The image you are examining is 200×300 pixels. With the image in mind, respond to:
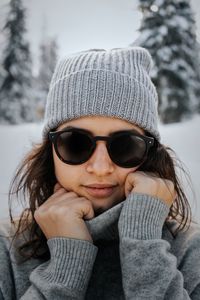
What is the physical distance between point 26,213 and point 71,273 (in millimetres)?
661

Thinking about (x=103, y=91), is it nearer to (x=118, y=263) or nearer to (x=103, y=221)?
(x=103, y=221)

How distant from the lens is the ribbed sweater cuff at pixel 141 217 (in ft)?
5.41

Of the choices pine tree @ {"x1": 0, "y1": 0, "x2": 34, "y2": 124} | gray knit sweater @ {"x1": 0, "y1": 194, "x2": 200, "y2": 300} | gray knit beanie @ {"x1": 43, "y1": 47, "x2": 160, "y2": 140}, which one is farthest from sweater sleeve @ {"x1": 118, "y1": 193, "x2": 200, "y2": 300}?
pine tree @ {"x1": 0, "y1": 0, "x2": 34, "y2": 124}

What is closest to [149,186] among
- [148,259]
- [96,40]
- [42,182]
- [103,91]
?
[148,259]

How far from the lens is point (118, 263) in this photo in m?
1.89

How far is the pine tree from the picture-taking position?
9.30m

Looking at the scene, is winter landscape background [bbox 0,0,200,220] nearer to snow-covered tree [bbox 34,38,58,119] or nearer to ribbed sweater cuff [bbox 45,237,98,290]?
snow-covered tree [bbox 34,38,58,119]

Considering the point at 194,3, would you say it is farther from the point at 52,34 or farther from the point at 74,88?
the point at 74,88

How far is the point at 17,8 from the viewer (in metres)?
8.97

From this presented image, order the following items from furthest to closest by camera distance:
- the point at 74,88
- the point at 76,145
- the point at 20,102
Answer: the point at 20,102
the point at 74,88
the point at 76,145

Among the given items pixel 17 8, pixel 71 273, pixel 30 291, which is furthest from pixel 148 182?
pixel 17 8

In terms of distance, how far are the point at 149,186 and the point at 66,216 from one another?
0.37 meters

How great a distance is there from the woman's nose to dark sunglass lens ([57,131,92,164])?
0.03 meters

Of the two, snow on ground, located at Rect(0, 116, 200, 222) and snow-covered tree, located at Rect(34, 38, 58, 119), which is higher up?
snow-covered tree, located at Rect(34, 38, 58, 119)
